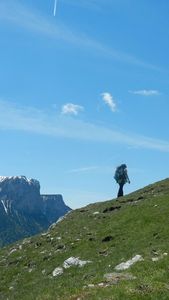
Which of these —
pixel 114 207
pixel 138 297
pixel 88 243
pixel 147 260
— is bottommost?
pixel 138 297

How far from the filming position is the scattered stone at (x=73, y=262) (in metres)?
39.7

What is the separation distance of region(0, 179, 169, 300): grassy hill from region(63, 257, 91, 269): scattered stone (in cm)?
36

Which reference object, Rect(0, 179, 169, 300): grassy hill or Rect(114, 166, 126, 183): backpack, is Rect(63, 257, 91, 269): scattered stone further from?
Rect(114, 166, 126, 183): backpack

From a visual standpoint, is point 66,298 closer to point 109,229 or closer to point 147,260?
point 147,260

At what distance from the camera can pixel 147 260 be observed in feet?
105

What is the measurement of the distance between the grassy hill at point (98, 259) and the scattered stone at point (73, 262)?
36 centimetres

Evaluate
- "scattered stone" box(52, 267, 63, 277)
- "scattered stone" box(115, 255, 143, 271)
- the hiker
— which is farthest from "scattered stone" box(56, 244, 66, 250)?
the hiker

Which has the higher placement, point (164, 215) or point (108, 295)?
point (164, 215)

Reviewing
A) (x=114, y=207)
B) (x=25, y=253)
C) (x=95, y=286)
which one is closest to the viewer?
(x=95, y=286)

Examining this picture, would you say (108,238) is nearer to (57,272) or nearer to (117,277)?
(57,272)

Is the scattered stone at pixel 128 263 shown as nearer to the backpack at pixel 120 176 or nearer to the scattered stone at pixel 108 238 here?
the scattered stone at pixel 108 238

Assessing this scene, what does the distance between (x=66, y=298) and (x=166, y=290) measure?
5.01 m

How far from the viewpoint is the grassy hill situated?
25.1 metres

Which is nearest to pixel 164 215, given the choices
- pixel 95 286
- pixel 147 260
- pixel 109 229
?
pixel 109 229
